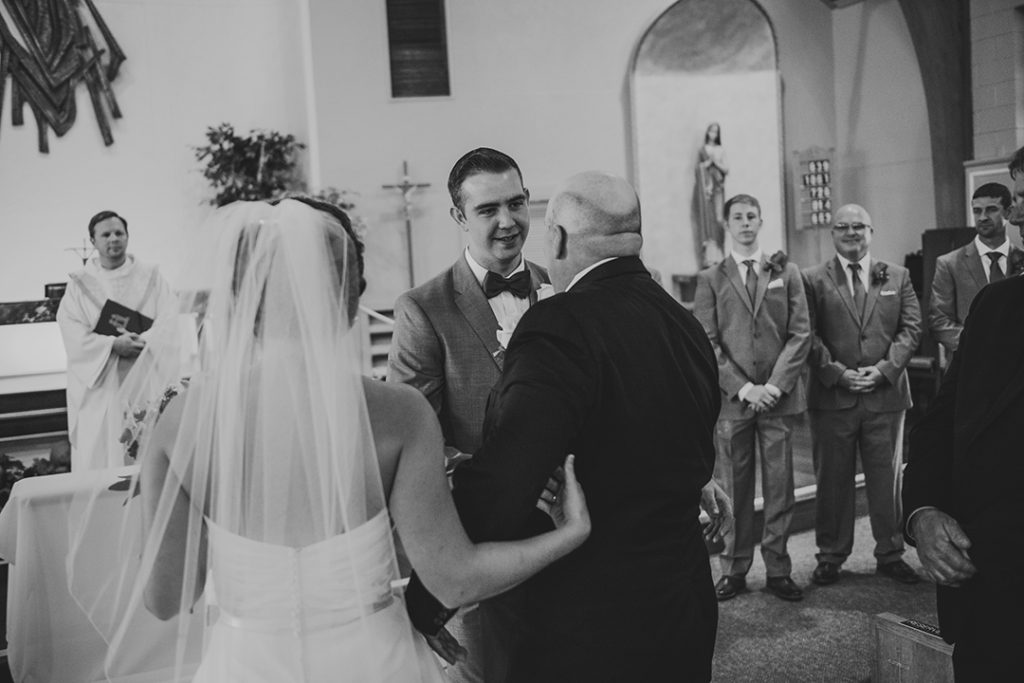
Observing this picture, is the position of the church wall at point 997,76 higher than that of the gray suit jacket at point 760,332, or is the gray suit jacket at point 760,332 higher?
the church wall at point 997,76

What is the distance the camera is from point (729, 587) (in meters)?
4.14

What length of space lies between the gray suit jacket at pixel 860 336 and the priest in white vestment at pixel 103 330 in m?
3.82

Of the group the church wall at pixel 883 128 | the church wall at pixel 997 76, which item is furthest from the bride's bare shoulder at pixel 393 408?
the church wall at pixel 883 128

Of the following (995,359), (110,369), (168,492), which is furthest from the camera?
(110,369)

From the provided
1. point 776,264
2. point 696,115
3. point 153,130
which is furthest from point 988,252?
point 153,130

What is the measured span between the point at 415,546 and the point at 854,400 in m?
3.37

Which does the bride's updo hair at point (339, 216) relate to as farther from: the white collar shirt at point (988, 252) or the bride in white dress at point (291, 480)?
the white collar shirt at point (988, 252)

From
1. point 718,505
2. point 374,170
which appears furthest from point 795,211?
point 718,505

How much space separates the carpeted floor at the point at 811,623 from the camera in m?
3.38

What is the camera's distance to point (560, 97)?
927cm

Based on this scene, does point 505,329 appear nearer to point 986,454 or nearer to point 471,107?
point 986,454

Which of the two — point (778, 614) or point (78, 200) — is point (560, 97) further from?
point (778, 614)

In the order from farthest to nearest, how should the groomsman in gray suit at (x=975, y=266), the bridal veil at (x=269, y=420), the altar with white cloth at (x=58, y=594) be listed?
the groomsman in gray suit at (x=975, y=266)
the altar with white cloth at (x=58, y=594)
the bridal veil at (x=269, y=420)

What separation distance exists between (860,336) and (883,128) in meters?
6.53
